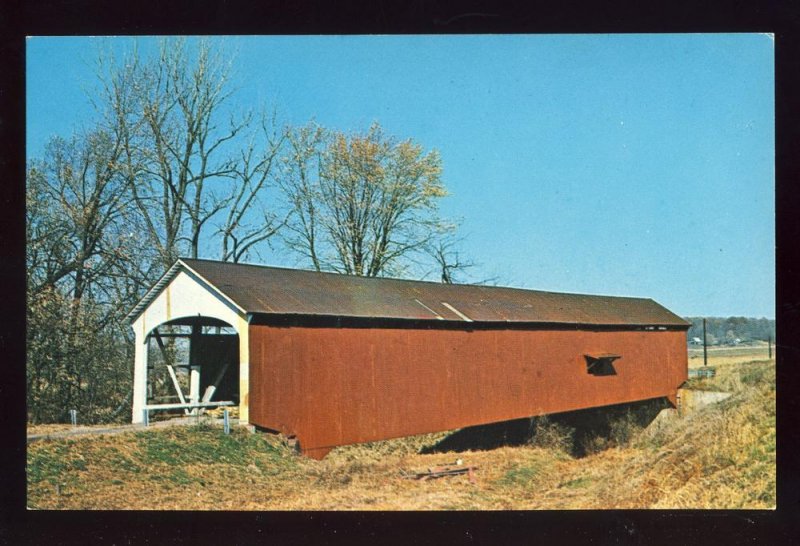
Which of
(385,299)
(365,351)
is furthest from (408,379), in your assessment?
(385,299)

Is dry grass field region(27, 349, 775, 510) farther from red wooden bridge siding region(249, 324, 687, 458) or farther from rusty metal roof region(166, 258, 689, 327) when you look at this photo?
rusty metal roof region(166, 258, 689, 327)

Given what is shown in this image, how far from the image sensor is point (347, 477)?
14391 mm

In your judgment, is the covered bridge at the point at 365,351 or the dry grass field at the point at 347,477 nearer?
the dry grass field at the point at 347,477

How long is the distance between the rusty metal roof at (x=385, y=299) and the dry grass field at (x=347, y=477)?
262 centimetres

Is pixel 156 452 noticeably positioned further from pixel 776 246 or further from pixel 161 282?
pixel 776 246

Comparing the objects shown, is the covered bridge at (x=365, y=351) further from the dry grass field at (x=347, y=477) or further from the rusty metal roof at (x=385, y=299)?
the dry grass field at (x=347, y=477)

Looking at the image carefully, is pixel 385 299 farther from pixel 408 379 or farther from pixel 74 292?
pixel 74 292

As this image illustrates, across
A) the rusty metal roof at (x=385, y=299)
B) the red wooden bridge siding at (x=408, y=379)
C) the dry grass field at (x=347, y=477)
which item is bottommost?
the dry grass field at (x=347, y=477)

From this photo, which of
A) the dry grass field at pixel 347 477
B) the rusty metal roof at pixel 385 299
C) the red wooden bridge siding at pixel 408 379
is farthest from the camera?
the rusty metal roof at pixel 385 299

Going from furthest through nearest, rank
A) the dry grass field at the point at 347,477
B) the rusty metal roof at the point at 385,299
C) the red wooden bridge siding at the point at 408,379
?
the rusty metal roof at the point at 385,299 → the red wooden bridge siding at the point at 408,379 → the dry grass field at the point at 347,477

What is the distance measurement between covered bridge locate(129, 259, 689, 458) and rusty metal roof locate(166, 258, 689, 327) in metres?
0.05

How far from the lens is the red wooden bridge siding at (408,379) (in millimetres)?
14711

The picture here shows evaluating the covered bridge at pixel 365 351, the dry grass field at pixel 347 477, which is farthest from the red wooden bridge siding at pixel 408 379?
the dry grass field at pixel 347 477
